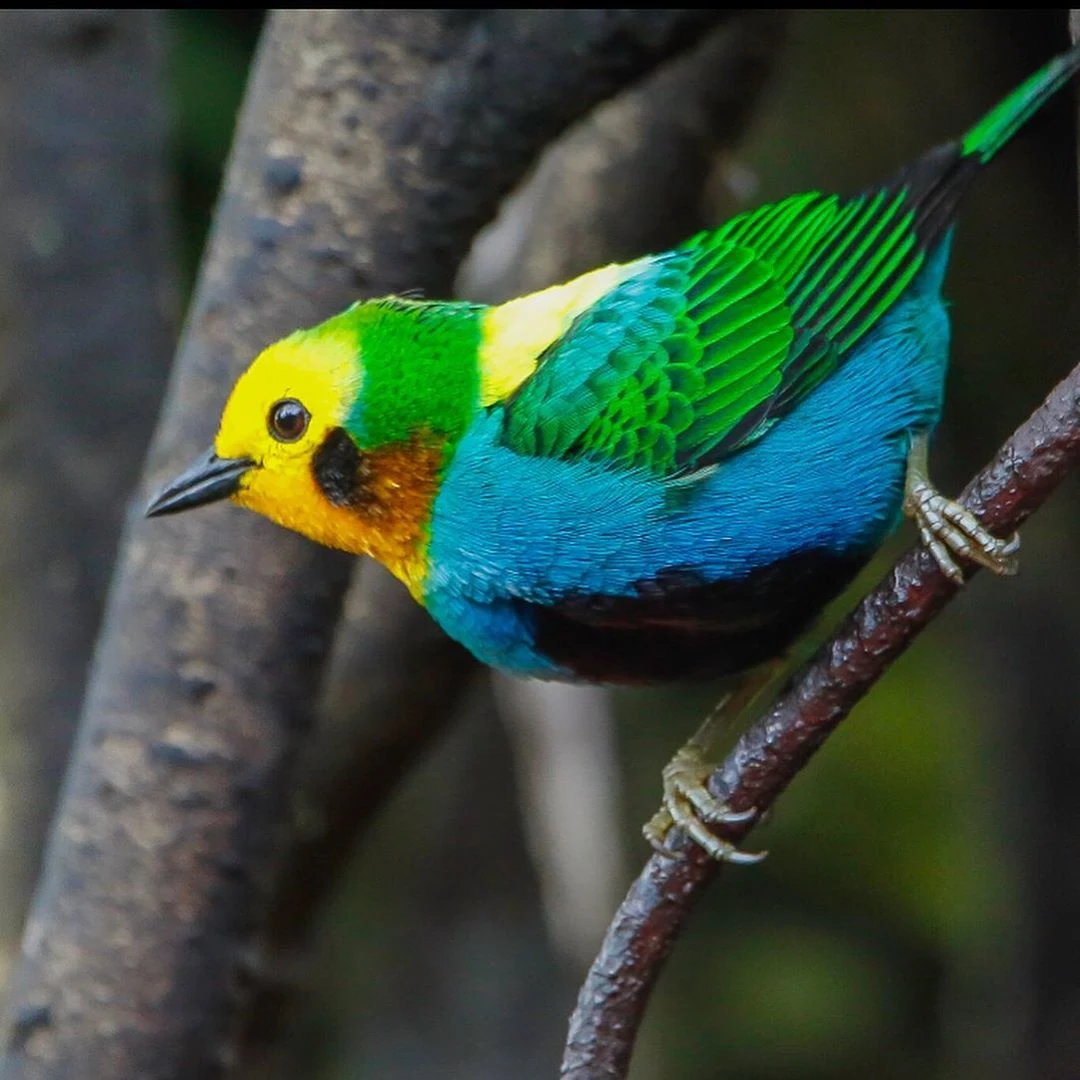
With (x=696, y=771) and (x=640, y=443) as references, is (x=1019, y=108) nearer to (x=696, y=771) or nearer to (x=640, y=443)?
(x=640, y=443)

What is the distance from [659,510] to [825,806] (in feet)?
12.2

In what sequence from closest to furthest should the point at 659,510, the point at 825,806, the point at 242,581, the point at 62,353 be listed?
the point at 659,510 → the point at 242,581 → the point at 62,353 → the point at 825,806

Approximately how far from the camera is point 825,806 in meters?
5.55

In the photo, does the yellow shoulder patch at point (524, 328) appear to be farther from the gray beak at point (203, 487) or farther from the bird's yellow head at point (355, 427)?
the gray beak at point (203, 487)

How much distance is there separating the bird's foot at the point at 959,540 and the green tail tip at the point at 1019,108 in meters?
0.69

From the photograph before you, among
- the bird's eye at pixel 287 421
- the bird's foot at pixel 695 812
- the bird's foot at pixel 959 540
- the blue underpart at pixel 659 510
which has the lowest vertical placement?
the bird's foot at pixel 695 812

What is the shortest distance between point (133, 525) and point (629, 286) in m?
1.13

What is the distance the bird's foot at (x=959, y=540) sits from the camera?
1.68 metres

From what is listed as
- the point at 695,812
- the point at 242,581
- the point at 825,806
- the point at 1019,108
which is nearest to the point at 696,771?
the point at 695,812

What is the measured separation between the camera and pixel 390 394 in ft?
7.14

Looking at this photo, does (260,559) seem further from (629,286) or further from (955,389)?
(955,389)

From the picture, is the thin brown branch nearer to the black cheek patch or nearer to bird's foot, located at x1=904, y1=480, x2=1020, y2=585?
bird's foot, located at x1=904, y1=480, x2=1020, y2=585

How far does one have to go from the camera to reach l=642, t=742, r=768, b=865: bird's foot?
1.90m

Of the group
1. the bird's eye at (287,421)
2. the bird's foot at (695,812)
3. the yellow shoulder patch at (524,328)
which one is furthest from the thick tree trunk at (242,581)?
the bird's foot at (695,812)
